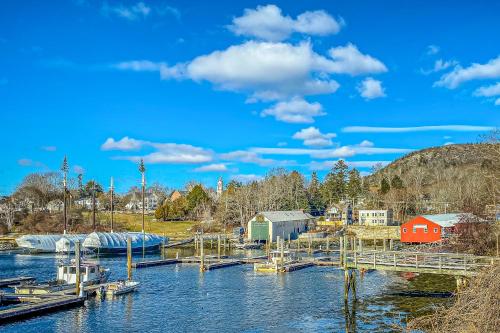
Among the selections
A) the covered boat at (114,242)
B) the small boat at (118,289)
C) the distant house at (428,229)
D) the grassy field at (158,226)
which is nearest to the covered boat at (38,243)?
the covered boat at (114,242)

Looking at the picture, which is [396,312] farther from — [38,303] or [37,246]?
[37,246]

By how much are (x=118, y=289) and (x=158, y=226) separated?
97.1m

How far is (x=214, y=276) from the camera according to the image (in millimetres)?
64750

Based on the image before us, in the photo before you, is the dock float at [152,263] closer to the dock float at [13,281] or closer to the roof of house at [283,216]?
the dock float at [13,281]

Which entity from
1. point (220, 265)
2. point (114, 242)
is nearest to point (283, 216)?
point (114, 242)

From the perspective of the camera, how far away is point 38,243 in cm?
9962

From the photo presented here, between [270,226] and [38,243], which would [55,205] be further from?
[270,226]

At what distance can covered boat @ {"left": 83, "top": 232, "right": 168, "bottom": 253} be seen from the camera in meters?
93.4

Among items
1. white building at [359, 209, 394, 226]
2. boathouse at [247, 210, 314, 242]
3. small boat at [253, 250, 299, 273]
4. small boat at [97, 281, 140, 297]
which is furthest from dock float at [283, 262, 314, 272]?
white building at [359, 209, 394, 226]

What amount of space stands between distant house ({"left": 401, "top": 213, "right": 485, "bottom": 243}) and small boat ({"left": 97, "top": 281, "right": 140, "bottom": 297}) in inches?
2437

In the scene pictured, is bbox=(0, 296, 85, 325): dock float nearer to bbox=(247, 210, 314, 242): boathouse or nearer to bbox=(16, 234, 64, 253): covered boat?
bbox=(16, 234, 64, 253): covered boat

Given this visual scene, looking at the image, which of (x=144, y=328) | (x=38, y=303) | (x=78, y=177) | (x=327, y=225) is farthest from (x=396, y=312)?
(x=78, y=177)

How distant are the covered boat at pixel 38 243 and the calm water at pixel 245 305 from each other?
110ft

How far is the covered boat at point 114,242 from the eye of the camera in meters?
93.4
